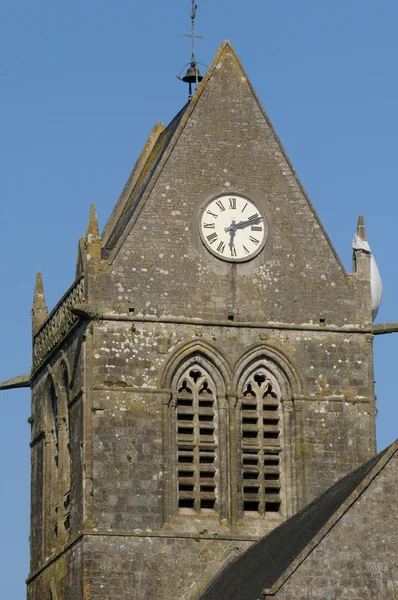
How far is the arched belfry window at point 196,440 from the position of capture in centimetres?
4356

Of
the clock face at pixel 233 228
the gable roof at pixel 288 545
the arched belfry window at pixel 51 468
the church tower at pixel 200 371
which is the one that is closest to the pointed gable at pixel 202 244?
the church tower at pixel 200 371

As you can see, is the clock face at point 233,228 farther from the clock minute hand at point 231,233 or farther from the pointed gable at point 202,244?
the pointed gable at point 202,244

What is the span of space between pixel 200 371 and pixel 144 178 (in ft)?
17.1

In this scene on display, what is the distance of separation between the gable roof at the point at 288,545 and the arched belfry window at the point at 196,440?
1779 millimetres

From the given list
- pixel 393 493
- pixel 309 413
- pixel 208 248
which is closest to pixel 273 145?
pixel 208 248

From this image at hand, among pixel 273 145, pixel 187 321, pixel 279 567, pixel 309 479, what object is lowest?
pixel 279 567

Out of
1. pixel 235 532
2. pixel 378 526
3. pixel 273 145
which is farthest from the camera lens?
pixel 273 145

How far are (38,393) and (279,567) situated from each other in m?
12.5

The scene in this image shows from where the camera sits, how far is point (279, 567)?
3641cm

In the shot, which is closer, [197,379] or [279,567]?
[279,567]

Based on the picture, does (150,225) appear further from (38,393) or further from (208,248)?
(38,393)

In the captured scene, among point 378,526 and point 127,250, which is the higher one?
point 127,250

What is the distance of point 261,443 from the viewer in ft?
145

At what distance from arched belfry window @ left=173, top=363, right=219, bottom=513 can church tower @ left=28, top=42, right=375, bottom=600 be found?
0.04 meters
